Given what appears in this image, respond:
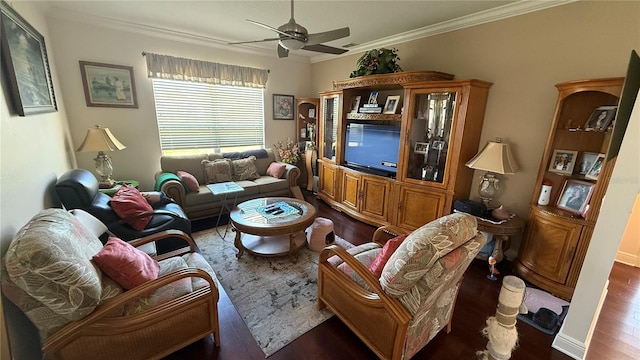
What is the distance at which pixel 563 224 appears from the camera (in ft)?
7.11

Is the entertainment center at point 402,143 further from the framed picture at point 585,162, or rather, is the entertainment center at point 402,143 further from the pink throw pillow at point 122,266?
the pink throw pillow at point 122,266

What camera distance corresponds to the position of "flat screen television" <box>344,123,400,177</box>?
3396 mm

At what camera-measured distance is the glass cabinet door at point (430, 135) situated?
292 centimetres

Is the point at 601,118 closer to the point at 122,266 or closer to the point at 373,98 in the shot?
the point at 373,98

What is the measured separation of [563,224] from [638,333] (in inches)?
34.0

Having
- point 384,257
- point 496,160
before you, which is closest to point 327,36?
point 384,257

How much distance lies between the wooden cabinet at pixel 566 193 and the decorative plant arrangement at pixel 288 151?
139 inches

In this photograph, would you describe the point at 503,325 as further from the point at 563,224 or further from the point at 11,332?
the point at 11,332

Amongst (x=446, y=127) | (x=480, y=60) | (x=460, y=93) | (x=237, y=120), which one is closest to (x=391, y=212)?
(x=446, y=127)

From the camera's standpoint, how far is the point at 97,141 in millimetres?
2980

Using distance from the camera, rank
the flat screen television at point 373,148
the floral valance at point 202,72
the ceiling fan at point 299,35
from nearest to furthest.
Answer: the ceiling fan at point 299,35 → the flat screen television at point 373,148 → the floral valance at point 202,72

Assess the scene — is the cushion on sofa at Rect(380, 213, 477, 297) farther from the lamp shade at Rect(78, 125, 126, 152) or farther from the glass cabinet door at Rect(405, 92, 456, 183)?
the lamp shade at Rect(78, 125, 126, 152)

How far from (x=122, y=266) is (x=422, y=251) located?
5.37 feet

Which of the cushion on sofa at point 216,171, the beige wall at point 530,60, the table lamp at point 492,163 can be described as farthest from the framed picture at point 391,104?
the cushion on sofa at point 216,171
